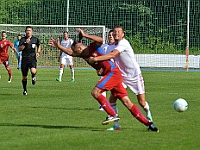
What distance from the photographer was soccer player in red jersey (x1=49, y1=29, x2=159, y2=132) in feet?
39.8

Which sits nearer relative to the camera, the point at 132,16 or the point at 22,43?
the point at 22,43

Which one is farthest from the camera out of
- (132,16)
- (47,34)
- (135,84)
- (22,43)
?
(132,16)

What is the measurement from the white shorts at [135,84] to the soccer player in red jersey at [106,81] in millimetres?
518

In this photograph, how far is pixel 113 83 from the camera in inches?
486

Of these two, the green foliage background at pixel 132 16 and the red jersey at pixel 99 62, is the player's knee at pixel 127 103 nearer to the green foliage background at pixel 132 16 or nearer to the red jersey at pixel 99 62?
the red jersey at pixel 99 62

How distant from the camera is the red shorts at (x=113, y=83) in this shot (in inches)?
483

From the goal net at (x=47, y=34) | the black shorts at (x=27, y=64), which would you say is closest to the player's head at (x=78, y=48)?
the black shorts at (x=27, y=64)

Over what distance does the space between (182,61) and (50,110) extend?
34.3 metres

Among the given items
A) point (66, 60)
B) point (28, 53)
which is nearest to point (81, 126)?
point (28, 53)

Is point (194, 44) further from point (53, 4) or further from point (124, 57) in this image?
point (124, 57)

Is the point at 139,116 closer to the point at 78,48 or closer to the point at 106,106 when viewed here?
the point at 106,106

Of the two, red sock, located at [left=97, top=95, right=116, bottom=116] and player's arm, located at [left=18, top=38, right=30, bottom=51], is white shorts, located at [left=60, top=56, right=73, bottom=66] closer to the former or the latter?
A: player's arm, located at [left=18, top=38, right=30, bottom=51]

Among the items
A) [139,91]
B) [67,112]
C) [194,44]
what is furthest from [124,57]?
[194,44]

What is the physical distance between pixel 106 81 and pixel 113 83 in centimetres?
15
